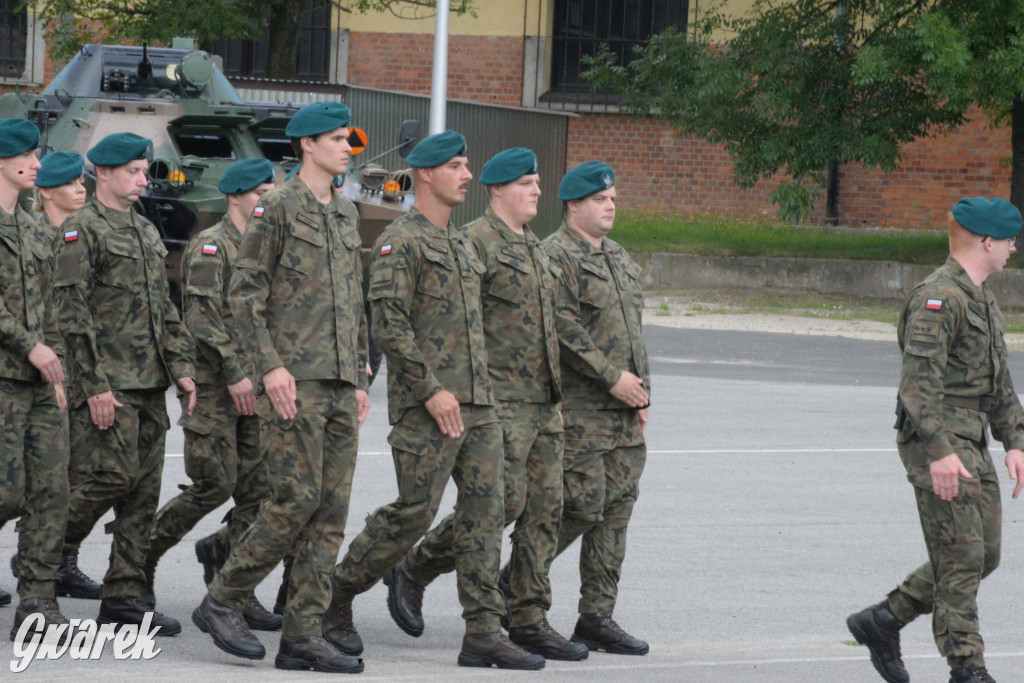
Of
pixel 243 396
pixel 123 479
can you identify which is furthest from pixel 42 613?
pixel 243 396

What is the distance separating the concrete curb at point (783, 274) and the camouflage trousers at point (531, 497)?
1789 cm

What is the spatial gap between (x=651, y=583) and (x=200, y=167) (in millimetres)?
7600

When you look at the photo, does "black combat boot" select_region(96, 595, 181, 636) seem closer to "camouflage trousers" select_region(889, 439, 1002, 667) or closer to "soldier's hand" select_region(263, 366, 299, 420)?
"soldier's hand" select_region(263, 366, 299, 420)

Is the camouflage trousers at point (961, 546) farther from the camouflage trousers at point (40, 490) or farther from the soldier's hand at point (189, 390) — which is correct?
the camouflage trousers at point (40, 490)

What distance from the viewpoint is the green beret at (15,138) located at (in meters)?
5.80

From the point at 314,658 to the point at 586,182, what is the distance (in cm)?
229

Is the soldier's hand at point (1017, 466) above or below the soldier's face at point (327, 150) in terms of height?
below

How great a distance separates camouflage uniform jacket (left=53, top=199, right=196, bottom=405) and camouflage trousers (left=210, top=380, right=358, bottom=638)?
0.99 metres

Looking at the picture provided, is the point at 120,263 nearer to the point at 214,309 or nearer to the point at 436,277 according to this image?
the point at 214,309

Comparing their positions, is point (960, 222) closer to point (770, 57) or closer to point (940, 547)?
point (940, 547)

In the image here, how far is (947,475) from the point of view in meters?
5.39

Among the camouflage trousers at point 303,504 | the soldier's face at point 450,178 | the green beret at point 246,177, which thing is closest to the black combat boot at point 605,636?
the camouflage trousers at point 303,504

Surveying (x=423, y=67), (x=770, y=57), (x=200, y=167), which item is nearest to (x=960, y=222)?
(x=200, y=167)

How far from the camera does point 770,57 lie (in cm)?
2306
